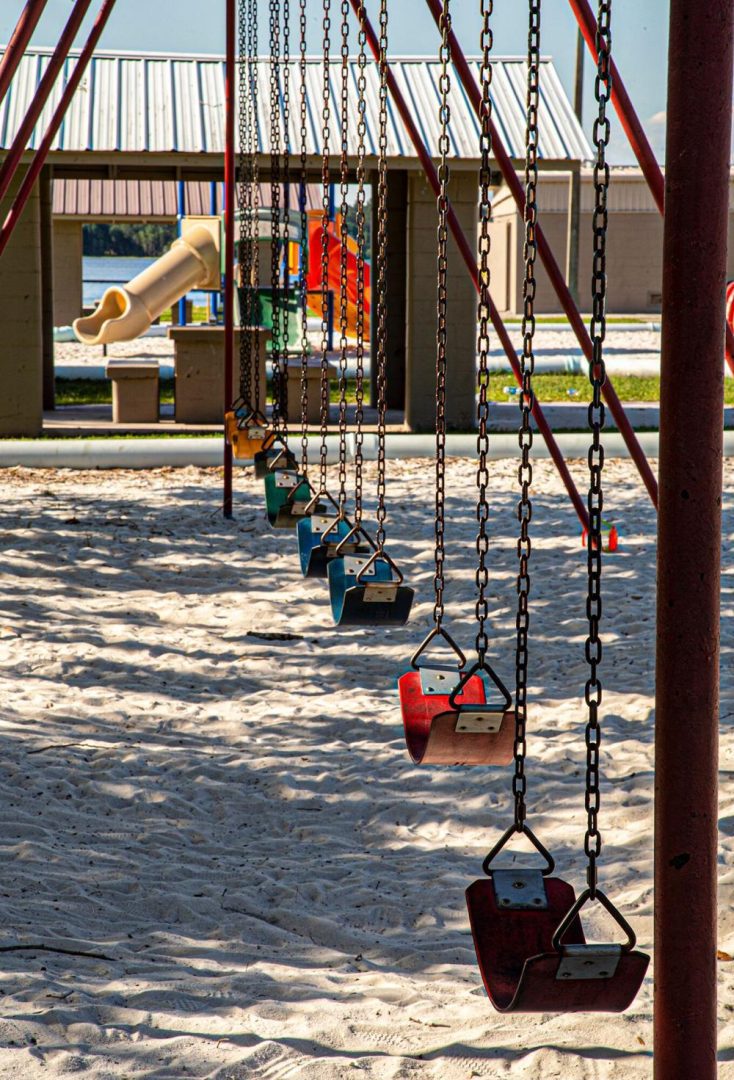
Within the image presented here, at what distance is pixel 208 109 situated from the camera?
475 inches

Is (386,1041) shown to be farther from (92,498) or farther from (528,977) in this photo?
(92,498)

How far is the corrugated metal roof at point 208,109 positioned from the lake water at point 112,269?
34845 mm

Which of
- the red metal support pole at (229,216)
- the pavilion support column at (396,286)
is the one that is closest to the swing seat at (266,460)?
the red metal support pole at (229,216)

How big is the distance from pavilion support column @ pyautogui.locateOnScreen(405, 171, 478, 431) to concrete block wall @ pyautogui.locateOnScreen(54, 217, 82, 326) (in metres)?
16.0

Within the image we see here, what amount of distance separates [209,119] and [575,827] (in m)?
9.37

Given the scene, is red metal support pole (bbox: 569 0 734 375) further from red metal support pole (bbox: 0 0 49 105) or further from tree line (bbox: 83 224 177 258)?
tree line (bbox: 83 224 177 258)

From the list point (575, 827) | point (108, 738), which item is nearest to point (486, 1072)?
point (575, 827)

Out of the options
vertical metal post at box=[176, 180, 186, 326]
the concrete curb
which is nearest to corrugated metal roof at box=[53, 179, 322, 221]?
vertical metal post at box=[176, 180, 186, 326]

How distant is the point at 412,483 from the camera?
987cm

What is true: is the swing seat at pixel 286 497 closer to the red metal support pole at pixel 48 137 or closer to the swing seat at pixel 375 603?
the swing seat at pixel 375 603

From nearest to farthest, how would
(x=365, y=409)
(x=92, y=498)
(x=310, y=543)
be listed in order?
1. (x=310, y=543)
2. (x=92, y=498)
3. (x=365, y=409)

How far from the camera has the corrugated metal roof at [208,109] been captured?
11.4 metres

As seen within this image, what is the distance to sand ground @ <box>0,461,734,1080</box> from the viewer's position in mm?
2746

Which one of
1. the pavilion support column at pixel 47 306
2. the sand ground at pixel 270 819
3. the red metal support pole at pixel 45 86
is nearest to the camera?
the sand ground at pixel 270 819
